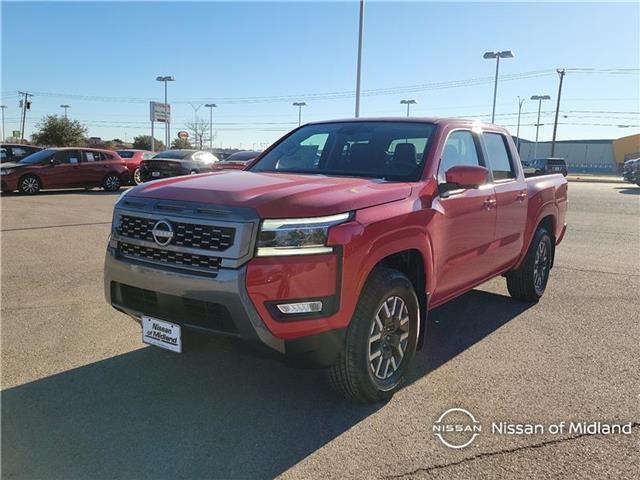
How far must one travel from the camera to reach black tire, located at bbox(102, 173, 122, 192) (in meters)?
19.0

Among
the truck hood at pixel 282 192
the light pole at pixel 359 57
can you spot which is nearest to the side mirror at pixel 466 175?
the truck hood at pixel 282 192

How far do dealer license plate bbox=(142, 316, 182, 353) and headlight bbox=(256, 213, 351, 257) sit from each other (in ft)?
Result: 2.49

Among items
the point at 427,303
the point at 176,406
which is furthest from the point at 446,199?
the point at 176,406

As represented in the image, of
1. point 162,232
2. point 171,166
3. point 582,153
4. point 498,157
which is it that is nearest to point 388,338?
point 162,232

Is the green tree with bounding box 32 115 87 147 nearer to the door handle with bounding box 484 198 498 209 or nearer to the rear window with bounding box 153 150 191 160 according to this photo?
the rear window with bounding box 153 150 191 160

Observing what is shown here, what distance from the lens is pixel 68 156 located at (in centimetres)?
1777

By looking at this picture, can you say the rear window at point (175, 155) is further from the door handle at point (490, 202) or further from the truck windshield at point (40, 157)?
the door handle at point (490, 202)

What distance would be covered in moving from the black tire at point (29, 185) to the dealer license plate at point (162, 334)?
15.8 metres

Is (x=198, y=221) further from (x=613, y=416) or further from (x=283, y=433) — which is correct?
(x=613, y=416)

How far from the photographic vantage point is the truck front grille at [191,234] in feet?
9.61

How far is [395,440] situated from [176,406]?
1385 mm

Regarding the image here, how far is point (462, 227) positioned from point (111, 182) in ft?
57.0

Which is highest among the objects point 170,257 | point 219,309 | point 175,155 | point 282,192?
point 282,192

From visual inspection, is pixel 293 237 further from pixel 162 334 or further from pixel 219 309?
pixel 162 334
